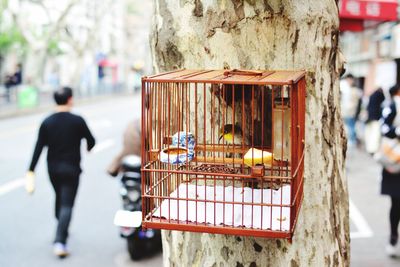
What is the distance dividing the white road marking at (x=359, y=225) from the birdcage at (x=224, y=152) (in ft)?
16.4

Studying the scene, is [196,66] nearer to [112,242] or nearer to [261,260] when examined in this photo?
[261,260]

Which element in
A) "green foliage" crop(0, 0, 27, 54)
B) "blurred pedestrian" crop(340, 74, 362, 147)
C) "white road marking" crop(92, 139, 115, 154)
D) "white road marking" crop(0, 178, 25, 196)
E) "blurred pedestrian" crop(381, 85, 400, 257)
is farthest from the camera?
"green foliage" crop(0, 0, 27, 54)

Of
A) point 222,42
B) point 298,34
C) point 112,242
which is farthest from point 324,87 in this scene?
point 112,242

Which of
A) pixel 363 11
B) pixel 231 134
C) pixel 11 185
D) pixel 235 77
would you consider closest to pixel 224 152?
pixel 231 134

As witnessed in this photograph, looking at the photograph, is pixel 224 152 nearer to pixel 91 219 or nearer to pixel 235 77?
pixel 235 77

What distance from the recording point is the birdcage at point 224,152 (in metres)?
2.05

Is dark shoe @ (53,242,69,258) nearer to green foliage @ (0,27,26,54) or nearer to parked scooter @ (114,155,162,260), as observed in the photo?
parked scooter @ (114,155,162,260)

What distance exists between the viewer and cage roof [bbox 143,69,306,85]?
195 cm

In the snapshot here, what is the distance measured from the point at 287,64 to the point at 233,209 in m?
0.63

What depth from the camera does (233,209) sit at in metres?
2.10

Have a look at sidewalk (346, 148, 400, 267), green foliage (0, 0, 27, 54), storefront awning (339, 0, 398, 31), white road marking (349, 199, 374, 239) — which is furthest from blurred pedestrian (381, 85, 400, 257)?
green foliage (0, 0, 27, 54)

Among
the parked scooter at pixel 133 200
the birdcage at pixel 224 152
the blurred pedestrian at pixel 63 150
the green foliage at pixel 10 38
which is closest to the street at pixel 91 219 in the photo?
the parked scooter at pixel 133 200

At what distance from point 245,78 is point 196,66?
0.44 m

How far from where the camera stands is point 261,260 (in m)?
2.38
